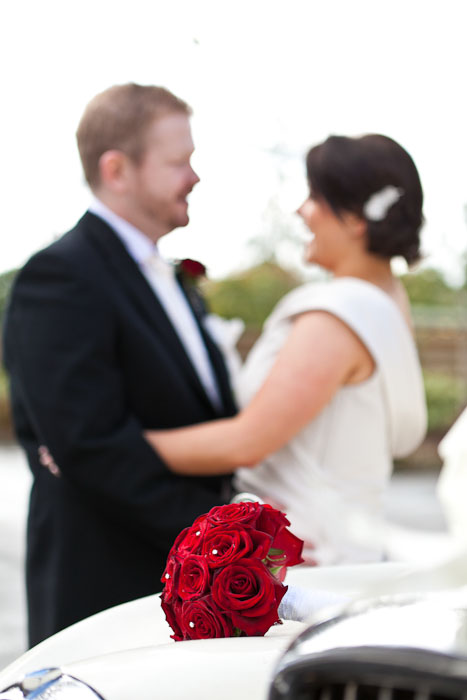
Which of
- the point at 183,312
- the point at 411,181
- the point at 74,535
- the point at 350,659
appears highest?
the point at 350,659

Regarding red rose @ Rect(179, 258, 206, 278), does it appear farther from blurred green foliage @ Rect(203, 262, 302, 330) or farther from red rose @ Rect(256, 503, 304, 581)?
blurred green foliage @ Rect(203, 262, 302, 330)

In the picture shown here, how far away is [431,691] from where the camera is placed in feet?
2.44

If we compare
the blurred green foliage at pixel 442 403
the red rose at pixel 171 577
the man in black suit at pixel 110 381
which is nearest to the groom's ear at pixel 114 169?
the man in black suit at pixel 110 381

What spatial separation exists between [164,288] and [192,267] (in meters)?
0.31

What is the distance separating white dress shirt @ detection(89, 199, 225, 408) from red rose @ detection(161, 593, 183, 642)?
133cm

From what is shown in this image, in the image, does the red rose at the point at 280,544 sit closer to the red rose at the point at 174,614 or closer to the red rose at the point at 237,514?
the red rose at the point at 237,514

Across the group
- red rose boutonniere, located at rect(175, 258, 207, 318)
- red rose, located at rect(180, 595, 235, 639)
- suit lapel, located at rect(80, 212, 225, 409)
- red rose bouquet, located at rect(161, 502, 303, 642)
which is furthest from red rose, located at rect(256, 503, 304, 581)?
red rose boutonniere, located at rect(175, 258, 207, 318)

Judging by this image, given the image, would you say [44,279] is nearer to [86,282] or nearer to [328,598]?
[86,282]

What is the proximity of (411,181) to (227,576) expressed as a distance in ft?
5.44

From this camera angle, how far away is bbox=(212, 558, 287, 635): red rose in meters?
1.17

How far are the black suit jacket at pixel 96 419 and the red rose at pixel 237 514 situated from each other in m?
1.07

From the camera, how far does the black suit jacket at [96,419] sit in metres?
2.33

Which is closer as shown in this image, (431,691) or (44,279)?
(431,691)

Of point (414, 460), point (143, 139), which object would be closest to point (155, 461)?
point (143, 139)
